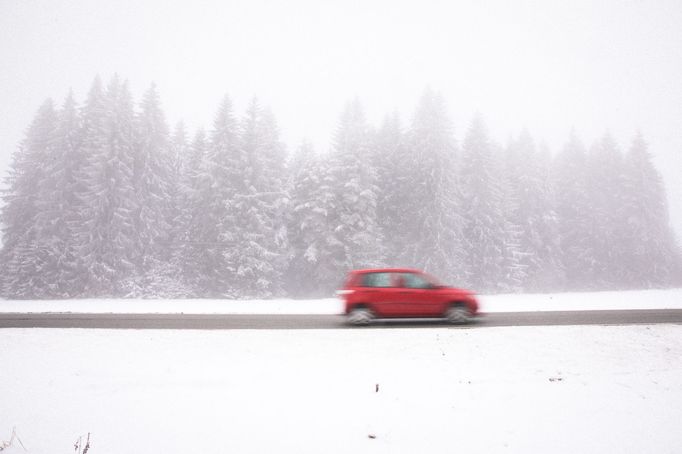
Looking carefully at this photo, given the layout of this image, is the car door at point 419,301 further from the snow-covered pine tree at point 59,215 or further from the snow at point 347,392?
the snow-covered pine tree at point 59,215

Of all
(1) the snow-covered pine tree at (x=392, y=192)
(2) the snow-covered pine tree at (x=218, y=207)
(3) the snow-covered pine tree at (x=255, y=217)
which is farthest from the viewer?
(1) the snow-covered pine tree at (x=392, y=192)

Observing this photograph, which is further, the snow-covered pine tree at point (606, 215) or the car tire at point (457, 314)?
the snow-covered pine tree at point (606, 215)

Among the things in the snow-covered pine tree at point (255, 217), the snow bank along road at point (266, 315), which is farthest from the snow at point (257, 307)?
the snow-covered pine tree at point (255, 217)

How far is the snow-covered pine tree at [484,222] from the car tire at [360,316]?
25285 millimetres

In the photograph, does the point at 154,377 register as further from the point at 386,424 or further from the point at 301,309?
the point at 301,309

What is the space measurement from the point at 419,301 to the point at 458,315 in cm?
147

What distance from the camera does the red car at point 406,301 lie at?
1365cm

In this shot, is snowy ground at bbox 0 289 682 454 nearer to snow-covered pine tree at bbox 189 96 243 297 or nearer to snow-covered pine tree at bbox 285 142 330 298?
snow-covered pine tree at bbox 189 96 243 297

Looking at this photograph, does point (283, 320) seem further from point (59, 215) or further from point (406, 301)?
point (59, 215)

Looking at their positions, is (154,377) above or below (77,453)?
above

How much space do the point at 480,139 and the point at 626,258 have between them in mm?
19990

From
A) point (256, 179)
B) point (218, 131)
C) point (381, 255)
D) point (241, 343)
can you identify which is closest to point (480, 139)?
point (381, 255)

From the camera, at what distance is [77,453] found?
243 inches

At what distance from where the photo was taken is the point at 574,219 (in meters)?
43.0
